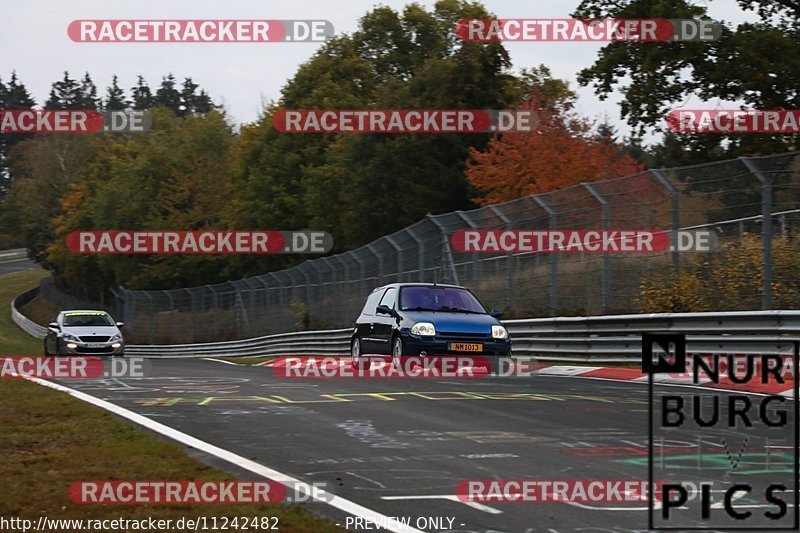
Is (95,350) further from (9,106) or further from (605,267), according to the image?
(9,106)

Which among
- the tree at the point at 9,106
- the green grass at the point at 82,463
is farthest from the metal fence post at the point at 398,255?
the tree at the point at 9,106

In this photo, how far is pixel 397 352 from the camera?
1877 centimetres

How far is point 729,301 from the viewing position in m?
17.3

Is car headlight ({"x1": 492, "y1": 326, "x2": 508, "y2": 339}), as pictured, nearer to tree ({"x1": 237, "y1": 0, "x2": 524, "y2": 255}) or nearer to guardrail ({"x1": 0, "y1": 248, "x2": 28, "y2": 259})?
tree ({"x1": 237, "y1": 0, "x2": 524, "y2": 255})

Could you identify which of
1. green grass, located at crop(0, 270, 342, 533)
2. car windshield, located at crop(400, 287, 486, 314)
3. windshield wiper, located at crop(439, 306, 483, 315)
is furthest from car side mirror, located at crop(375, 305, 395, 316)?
green grass, located at crop(0, 270, 342, 533)

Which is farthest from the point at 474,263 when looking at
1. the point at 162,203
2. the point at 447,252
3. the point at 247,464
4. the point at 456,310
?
the point at 162,203

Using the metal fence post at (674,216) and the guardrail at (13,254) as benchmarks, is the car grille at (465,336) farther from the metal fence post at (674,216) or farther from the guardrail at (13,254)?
the guardrail at (13,254)

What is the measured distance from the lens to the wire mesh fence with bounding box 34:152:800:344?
1614cm

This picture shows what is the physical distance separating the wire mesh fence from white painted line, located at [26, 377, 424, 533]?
8472 mm

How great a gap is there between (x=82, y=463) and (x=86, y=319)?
80.5 feet

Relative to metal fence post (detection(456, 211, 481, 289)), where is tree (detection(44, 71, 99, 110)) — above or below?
above

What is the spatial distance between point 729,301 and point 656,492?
417 inches

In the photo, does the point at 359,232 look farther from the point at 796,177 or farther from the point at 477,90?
the point at 796,177

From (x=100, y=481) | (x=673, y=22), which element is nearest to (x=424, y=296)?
(x=100, y=481)
